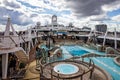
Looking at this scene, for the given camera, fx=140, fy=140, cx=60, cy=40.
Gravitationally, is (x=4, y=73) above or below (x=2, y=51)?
below

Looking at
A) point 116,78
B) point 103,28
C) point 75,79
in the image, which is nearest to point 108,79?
point 116,78

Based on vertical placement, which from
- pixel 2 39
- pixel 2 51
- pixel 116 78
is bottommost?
pixel 116 78

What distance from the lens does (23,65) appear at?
37.1ft

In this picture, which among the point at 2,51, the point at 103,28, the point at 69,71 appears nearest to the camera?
the point at 2,51

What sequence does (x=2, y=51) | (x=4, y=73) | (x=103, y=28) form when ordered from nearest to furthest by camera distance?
(x=2, y=51) < (x=4, y=73) < (x=103, y=28)

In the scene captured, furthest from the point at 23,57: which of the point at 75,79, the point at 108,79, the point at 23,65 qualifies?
the point at 108,79

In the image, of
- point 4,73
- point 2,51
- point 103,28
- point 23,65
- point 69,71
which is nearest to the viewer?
point 2,51

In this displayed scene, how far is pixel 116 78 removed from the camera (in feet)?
33.1

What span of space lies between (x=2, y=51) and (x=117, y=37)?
18.5 m

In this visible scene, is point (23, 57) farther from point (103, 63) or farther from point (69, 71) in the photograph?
point (103, 63)

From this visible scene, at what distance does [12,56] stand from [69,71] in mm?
4814

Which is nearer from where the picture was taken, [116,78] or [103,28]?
[116,78]

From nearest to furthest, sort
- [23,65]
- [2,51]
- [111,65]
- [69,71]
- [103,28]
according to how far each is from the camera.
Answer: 1. [2,51]
2. [69,71]
3. [23,65]
4. [111,65]
5. [103,28]

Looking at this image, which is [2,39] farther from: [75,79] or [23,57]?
[75,79]
